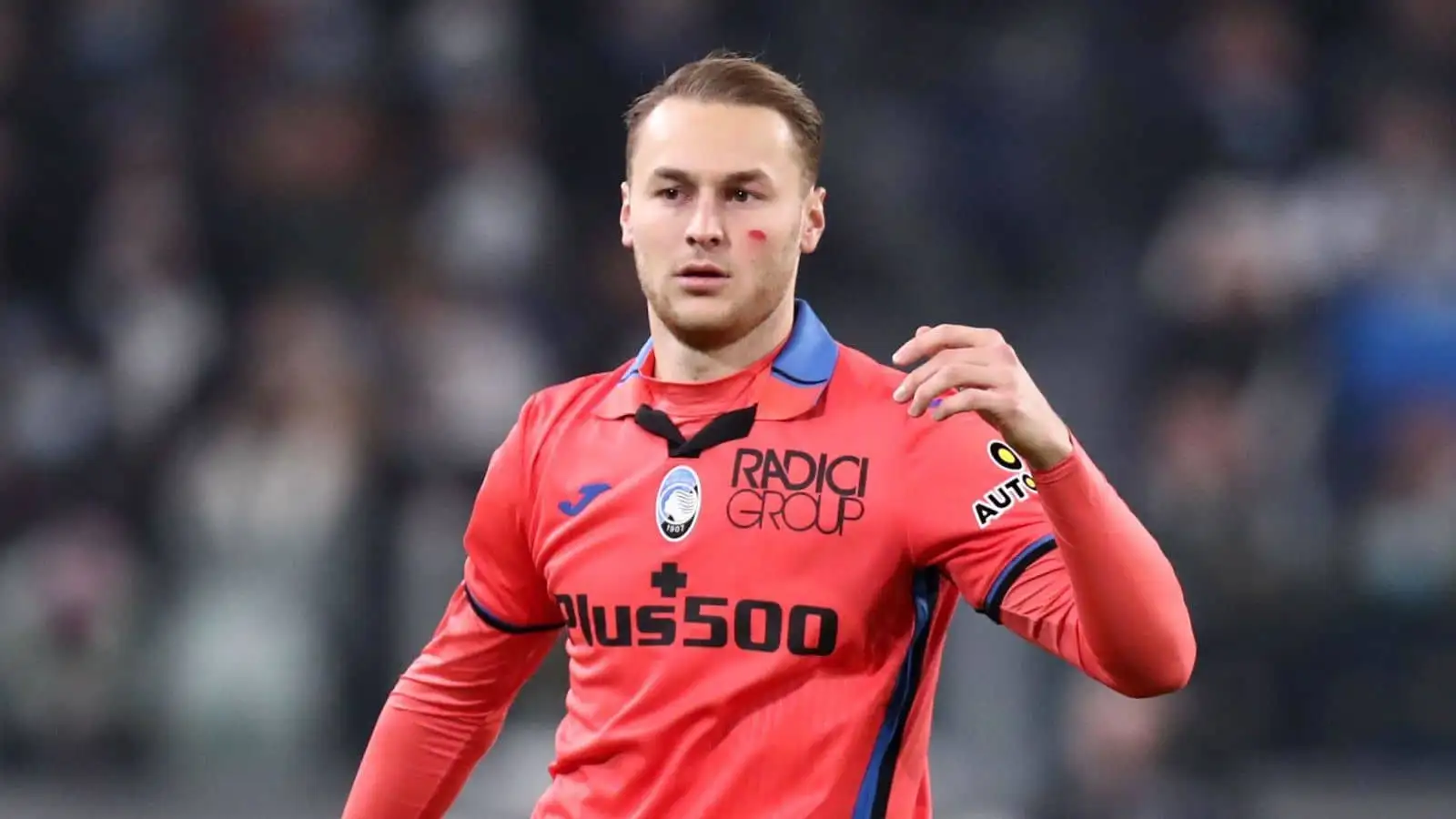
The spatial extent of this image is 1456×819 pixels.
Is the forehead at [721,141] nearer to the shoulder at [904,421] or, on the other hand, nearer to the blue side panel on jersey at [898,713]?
the shoulder at [904,421]

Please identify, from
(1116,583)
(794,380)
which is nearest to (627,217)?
(794,380)

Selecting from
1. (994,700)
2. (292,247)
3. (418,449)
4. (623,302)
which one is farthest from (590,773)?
(292,247)

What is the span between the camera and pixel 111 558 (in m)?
7.55

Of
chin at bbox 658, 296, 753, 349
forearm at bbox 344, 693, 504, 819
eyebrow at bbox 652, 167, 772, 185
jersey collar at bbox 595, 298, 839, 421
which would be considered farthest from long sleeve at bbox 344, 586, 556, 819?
eyebrow at bbox 652, 167, 772, 185

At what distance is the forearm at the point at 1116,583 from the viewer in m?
2.85

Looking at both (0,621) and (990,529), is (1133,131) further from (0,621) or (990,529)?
(990,529)

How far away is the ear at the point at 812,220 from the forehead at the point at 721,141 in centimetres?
8

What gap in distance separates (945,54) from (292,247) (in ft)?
9.30

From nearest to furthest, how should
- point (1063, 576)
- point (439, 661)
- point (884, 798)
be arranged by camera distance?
point (1063, 576)
point (884, 798)
point (439, 661)

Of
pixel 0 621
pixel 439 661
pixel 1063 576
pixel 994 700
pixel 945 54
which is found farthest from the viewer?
pixel 945 54

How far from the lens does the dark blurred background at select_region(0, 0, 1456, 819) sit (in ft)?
22.7

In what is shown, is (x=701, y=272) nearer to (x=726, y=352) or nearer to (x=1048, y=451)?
(x=726, y=352)

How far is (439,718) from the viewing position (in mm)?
3758

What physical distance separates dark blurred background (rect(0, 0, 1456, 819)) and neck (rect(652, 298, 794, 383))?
3090mm
